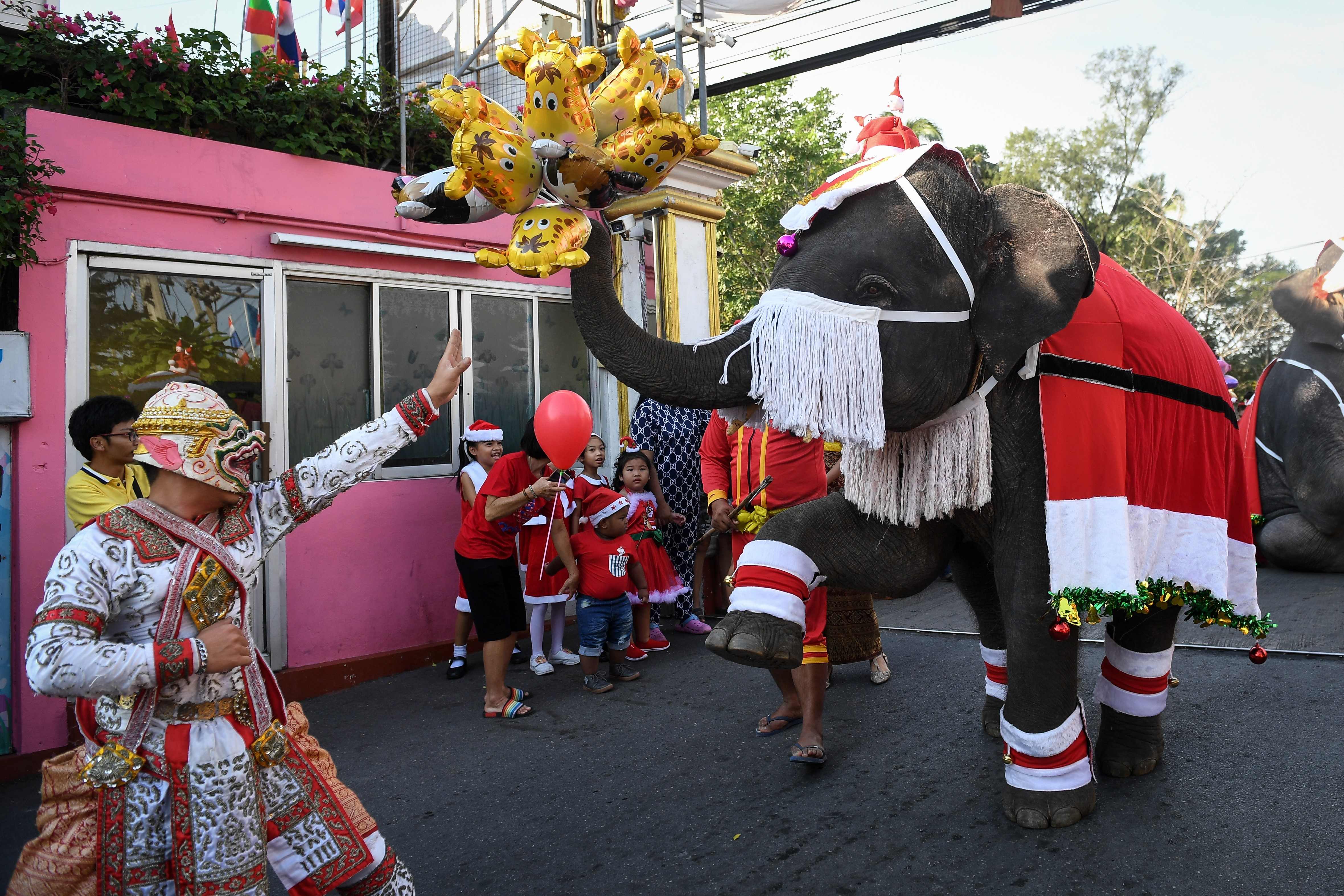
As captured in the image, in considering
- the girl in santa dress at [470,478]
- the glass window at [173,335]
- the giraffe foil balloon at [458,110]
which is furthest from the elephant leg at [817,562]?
the glass window at [173,335]

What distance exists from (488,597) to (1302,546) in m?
5.98

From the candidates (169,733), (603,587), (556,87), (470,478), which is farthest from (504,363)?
(169,733)

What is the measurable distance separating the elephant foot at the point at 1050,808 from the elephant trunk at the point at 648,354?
1.59 metres

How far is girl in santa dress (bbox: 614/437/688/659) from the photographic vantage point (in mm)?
5926

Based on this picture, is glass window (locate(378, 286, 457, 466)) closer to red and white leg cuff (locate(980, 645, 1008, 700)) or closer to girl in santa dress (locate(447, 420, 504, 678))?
girl in santa dress (locate(447, 420, 504, 678))

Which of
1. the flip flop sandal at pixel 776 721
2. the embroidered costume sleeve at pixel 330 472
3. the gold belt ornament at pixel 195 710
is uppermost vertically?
the embroidered costume sleeve at pixel 330 472

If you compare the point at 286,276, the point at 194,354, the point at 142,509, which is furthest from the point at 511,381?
the point at 142,509

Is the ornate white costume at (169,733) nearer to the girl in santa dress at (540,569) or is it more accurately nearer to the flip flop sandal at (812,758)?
the flip flop sandal at (812,758)

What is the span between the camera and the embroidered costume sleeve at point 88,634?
1.91m

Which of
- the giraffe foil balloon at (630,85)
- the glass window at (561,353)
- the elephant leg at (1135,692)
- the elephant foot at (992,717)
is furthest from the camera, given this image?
the glass window at (561,353)

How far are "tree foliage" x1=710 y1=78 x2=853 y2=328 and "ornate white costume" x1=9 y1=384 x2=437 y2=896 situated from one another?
14372mm

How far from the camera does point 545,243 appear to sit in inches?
102

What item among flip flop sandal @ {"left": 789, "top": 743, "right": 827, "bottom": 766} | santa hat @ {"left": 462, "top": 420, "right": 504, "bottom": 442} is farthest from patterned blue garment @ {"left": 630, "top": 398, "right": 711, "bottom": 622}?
flip flop sandal @ {"left": 789, "top": 743, "right": 827, "bottom": 766}

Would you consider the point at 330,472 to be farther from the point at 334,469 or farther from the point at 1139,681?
the point at 1139,681
